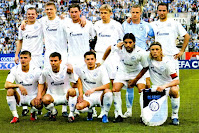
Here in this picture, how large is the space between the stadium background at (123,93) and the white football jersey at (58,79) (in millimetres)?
557

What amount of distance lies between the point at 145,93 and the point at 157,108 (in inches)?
12.6

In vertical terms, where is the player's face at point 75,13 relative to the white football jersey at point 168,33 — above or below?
above

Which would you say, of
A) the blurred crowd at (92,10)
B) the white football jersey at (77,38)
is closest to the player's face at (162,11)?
the white football jersey at (77,38)

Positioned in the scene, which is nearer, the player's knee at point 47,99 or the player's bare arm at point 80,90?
the player's bare arm at point 80,90

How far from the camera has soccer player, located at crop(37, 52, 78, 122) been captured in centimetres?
734

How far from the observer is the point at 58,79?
759 centimetres

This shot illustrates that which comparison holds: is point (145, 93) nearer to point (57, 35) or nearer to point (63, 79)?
point (63, 79)

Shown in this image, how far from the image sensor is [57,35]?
8289mm

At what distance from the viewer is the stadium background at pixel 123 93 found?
673cm

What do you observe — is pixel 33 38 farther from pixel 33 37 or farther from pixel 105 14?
pixel 105 14

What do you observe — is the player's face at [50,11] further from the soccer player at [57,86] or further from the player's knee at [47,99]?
the player's knee at [47,99]

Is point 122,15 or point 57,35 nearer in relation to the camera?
point 57,35

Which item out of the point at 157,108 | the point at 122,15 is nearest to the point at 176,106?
the point at 157,108

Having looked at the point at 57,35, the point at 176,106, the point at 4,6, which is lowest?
the point at 176,106
